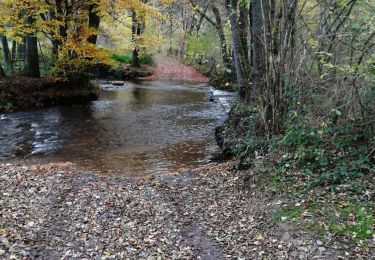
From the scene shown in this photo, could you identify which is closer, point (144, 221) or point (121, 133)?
point (144, 221)

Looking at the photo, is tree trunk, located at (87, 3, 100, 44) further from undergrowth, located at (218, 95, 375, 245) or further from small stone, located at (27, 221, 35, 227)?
small stone, located at (27, 221, 35, 227)

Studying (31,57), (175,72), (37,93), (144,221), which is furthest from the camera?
(175,72)

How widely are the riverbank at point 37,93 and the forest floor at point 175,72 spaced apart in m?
13.6

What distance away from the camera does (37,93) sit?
1875 centimetres

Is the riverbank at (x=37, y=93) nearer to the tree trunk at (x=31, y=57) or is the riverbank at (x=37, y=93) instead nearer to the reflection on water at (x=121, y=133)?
the tree trunk at (x=31, y=57)

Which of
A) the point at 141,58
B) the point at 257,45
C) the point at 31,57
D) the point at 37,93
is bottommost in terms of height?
the point at 37,93

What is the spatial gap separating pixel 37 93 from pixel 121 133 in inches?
272

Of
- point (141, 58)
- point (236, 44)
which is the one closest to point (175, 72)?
point (141, 58)

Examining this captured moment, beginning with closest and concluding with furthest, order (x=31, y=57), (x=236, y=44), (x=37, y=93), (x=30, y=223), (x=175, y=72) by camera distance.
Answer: (x=30, y=223) → (x=236, y=44) → (x=37, y=93) → (x=31, y=57) → (x=175, y=72)

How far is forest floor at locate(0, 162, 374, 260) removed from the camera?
541 centimetres

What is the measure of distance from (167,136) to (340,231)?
359 inches

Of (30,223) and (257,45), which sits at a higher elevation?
(257,45)

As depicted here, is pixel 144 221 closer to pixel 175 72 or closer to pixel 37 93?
pixel 37 93

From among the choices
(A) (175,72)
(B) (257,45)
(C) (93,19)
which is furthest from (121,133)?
(A) (175,72)
